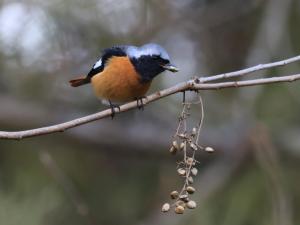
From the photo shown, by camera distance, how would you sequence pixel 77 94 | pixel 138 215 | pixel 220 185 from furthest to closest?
pixel 77 94 → pixel 138 215 → pixel 220 185

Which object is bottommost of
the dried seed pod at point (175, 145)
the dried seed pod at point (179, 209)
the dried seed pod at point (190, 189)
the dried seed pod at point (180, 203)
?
the dried seed pod at point (179, 209)

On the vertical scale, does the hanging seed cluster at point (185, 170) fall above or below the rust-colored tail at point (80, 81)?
below

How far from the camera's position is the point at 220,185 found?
615 centimetres

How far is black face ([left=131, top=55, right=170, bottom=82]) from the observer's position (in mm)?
4105

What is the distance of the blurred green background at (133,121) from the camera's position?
6176 millimetres

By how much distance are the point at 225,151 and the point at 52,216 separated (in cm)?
174

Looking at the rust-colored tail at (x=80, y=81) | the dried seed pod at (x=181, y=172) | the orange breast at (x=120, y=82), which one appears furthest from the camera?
the rust-colored tail at (x=80, y=81)

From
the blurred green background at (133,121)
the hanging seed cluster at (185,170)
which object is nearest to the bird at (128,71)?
the hanging seed cluster at (185,170)

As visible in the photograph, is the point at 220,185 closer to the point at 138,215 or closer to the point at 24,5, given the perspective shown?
the point at 138,215

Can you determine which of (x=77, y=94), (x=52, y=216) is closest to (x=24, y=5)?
(x=77, y=94)

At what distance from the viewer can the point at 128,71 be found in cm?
426

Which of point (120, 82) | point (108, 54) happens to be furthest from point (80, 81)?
point (120, 82)

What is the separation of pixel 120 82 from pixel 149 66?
0.73ft

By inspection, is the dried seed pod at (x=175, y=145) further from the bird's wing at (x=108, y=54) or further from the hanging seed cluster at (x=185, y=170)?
the bird's wing at (x=108, y=54)
